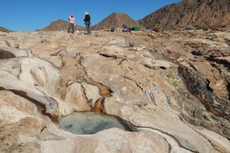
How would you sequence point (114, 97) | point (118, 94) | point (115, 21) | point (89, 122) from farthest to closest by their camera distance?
point (115, 21) < point (118, 94) < point (114, 97) < point (89, 122)

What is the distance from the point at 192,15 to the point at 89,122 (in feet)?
119

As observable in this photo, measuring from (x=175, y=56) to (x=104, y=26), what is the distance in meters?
33.6

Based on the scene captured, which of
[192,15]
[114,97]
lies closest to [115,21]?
[192,15]

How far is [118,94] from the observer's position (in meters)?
4.74

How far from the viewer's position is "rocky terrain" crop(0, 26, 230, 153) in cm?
262

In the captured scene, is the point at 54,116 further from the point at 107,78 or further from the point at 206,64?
the point at 206,64

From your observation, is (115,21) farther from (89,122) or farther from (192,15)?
(89,122)

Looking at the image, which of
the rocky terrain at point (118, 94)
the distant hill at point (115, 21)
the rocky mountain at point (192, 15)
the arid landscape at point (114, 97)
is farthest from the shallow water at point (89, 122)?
the distant hill at point (115, 21)

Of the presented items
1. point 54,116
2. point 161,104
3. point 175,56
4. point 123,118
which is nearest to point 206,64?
point 175,56

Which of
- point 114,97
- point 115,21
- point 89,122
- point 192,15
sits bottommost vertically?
point 89,122

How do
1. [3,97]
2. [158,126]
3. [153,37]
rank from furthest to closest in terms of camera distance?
[153,37]
[158,126]
[3,97]

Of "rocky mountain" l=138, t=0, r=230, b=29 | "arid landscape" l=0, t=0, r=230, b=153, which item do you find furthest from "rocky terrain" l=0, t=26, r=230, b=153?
"rocky mountain" l=138, t=0, r=230, b=29

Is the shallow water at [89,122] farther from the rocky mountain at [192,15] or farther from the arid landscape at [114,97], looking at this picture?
the rocky mountain at [192,15]

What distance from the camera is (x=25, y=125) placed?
257 cm
